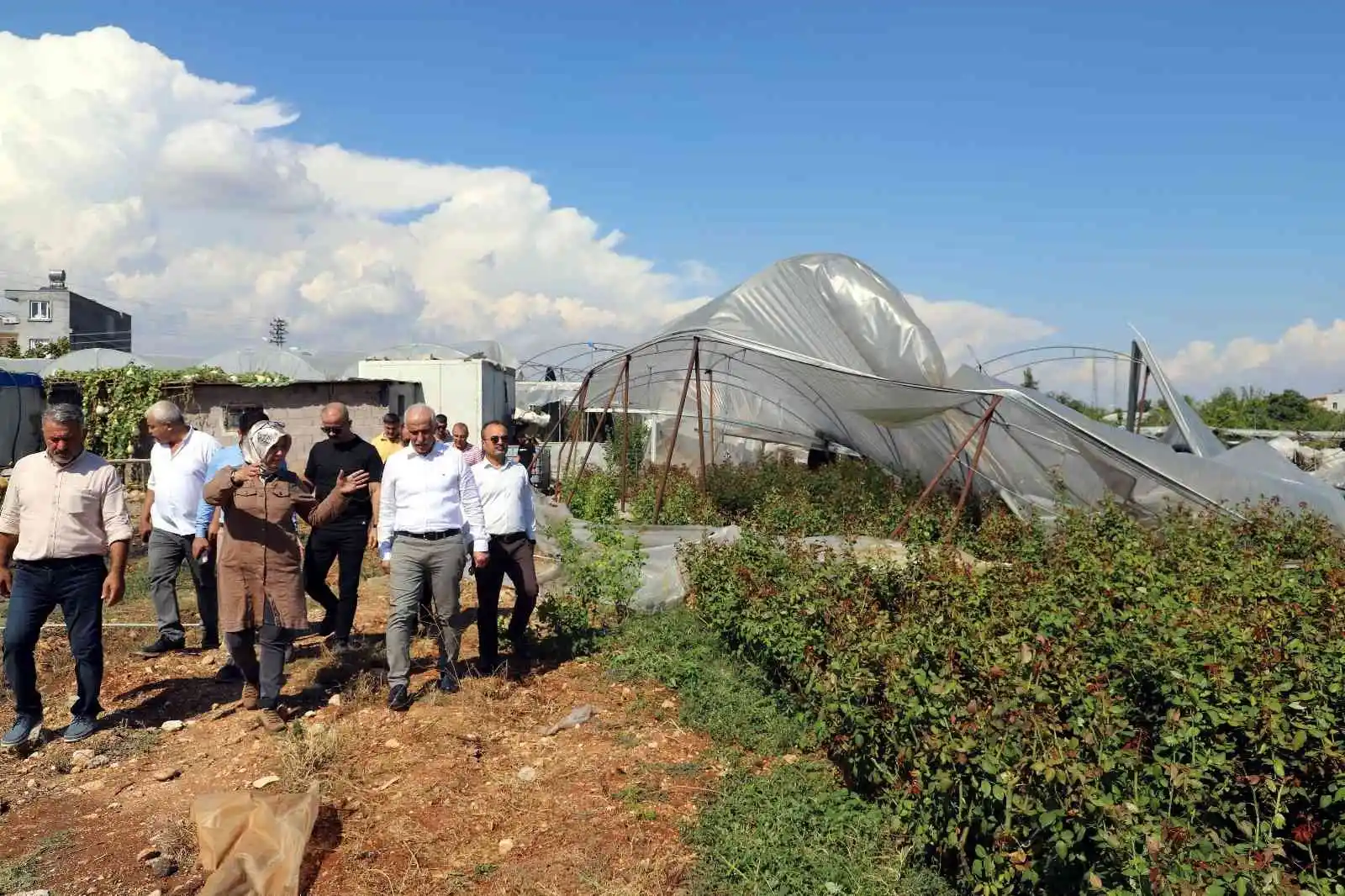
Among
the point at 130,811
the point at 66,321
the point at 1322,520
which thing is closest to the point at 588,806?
the point at 130,811

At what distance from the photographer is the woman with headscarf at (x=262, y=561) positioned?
4785 millimetres

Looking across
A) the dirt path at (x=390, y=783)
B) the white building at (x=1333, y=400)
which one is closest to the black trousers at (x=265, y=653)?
the dirt path at (x=390, y=783)

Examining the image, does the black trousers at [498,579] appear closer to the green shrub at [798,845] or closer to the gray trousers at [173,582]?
the gray trousers at [173,582]

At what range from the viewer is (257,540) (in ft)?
15.9

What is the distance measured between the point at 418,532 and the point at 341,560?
1304 mm

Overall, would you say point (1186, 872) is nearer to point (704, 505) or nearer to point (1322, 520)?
point (1322, 520)

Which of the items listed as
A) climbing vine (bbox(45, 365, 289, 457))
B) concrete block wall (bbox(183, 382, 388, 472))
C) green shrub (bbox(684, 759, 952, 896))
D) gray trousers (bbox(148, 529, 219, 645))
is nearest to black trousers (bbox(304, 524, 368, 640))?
gray trousers (bbox(148, 529, 219, 645))

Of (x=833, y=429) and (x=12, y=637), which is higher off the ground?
(x=833, y=429)

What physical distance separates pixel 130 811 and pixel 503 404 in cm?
1927

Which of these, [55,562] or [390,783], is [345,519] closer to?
[55,562]

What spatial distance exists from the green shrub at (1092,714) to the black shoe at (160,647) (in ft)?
12.8

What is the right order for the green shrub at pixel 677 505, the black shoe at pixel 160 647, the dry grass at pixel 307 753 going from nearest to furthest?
the dry grass at pixel 307 753 → the black shoe at pixel 160 647 → the green shrub at pixel 677 505

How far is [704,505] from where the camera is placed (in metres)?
10.7

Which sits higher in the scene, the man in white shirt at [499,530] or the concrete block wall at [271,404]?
the concrete block wall at [271,404]
